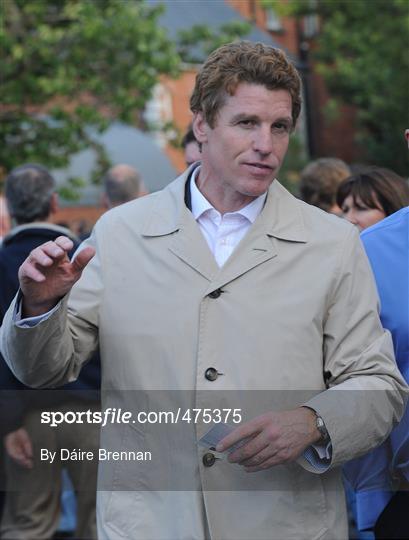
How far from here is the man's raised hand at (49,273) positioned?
9.23 ft

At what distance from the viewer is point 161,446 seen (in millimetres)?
3084

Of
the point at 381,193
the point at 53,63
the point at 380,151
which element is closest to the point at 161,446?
the point at 381,193

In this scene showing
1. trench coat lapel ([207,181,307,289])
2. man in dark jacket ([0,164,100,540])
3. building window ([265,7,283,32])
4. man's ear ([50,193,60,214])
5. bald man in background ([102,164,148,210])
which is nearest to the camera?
trench coat lapel ([207,181,307,289])

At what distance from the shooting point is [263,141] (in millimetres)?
3133

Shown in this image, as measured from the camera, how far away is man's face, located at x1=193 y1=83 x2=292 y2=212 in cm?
315

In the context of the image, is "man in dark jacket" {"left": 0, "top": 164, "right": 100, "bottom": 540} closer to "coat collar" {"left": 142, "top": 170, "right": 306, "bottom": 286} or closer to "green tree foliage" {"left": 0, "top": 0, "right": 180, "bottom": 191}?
"coat collar" {"left": 142, "top": 170, "right": 306, "bottom": 286}

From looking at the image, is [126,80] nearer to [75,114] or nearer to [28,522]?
[75,114]

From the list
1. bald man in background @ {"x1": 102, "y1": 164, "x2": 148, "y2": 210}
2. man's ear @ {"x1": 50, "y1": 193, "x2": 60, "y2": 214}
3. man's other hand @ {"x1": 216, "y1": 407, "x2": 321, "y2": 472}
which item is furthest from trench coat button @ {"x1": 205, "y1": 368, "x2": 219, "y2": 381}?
bald man in background @ {"x1": 102, "y1": 164, "x2": 148, "y2": 210}

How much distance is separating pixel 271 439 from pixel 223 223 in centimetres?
75

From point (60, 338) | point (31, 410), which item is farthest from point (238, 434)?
point (31, 410)

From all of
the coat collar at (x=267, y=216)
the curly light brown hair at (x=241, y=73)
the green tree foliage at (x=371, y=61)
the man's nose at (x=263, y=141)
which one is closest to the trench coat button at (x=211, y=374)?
the coat collar at (x=267, y=216)

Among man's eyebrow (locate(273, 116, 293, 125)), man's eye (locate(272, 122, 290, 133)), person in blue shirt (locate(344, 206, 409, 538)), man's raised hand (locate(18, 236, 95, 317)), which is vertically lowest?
person in blue shirt (locate(344, 206, 409, 538))

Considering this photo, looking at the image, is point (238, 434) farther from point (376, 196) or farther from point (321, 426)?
point (376, 196)

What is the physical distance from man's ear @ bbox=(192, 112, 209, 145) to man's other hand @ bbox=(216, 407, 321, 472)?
930 millimetres
